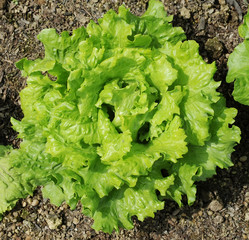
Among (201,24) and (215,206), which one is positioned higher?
(201,24)

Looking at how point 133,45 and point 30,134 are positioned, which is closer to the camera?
point 133,45

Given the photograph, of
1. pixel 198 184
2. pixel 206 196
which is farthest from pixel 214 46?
pixel 206 196

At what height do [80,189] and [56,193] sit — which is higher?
[80,189]

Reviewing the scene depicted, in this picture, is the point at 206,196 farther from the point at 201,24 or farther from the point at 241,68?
the point at 201,24

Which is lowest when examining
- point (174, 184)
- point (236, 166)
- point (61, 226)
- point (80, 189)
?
point (61, 226)

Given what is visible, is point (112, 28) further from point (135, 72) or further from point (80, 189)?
point (80, 189)

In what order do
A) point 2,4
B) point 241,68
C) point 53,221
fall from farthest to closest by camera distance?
point 2,4, point 53,221, point 241,68

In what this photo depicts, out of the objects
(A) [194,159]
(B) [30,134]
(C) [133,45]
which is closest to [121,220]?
(A) [194,159]
